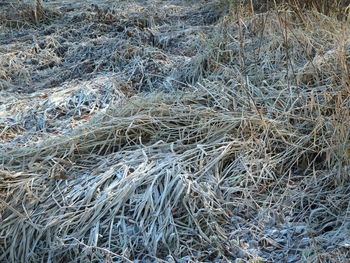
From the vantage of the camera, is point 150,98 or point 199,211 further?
point 150,98

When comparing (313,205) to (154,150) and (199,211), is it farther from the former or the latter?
(154,150)

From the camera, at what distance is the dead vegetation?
9.70 feet

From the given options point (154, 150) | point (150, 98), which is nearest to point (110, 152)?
point (154, 150)

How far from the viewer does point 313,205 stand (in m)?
3.12

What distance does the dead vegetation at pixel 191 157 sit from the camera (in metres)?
2.96

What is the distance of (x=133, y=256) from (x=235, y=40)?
8.94 feet

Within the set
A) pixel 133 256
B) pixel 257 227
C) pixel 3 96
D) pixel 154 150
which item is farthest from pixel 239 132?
pixel 3 96

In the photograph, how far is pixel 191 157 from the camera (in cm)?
344

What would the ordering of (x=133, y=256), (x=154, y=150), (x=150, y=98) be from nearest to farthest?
1. (x=133, y=256)
2. (x=154, y=150)
3. (x=150, y=98)

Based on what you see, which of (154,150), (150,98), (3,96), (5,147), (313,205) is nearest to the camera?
(313,205)

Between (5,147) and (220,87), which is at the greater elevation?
(220,87)

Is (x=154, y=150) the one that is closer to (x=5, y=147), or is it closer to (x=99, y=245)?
(x=99, y=245)

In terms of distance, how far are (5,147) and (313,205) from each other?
2.14m

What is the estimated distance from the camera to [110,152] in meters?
3.72
